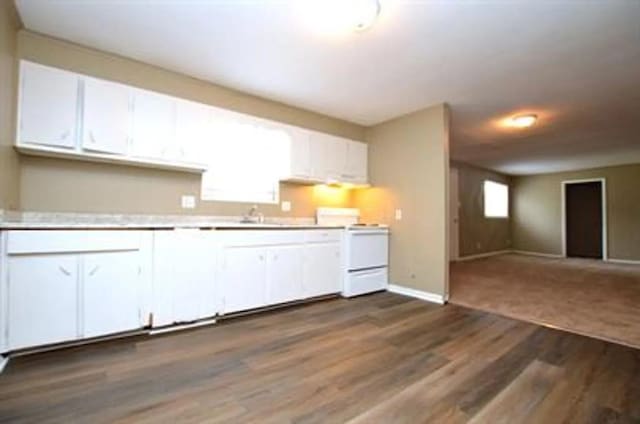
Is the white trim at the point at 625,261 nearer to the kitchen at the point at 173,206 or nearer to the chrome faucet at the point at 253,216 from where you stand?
the kitchen at the point at 173,206

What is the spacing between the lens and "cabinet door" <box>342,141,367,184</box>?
4391 mm

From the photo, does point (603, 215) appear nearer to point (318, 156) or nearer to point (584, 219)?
point (584, 219)

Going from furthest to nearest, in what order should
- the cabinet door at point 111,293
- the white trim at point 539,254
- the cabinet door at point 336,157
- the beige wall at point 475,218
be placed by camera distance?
the white trim at point 539,254 → the beige wall at point 475,218 → the cabinet door at point 336,157 → the cabinet door at point 111,293

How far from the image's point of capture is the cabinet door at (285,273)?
10.5 ft

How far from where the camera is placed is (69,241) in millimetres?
2188

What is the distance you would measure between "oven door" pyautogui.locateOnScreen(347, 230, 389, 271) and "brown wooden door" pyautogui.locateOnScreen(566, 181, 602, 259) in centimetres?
706

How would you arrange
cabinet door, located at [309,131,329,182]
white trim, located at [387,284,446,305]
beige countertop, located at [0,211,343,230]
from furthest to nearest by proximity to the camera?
cabinet door, located at [309,131,329,182] < white trim, located at [387,284,446,305] < beige countertop, located at [0,211,343,230]

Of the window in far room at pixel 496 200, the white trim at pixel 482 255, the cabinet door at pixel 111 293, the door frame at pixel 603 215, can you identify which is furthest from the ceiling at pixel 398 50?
the door frame at pixel 603 215

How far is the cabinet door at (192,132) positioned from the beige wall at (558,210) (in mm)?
9177

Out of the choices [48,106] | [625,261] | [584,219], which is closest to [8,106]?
[48,106]

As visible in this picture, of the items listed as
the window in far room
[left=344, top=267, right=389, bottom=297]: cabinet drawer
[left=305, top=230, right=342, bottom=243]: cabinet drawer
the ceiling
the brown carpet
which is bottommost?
the brown carpet

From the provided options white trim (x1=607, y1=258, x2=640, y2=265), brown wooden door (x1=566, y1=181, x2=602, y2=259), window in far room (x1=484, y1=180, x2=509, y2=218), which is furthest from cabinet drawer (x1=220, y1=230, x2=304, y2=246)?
brown wooden door (x1=566, y1=181, x2=602, y2=259)

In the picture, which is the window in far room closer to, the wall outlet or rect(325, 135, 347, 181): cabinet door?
rect(325, 135, 347, 181): cabinet door

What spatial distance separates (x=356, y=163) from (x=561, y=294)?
10.6 ft
